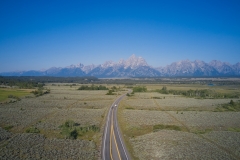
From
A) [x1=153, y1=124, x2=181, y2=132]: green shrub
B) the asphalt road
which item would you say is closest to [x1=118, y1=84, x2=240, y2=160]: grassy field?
[x1=153, y1=124, x2=181, y2=132]: green shrub

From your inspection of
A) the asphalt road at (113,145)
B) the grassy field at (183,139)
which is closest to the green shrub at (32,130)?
the asphalt road at (113,145)

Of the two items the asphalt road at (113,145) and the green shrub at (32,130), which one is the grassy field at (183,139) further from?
the green shrub at (32,130)

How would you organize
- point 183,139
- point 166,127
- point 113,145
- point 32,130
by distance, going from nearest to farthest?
1. point 113,145
2. point 183,139
3. point 32,130
4. point 166,127

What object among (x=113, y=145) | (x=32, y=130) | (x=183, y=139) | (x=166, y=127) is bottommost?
(x=166, y=127)

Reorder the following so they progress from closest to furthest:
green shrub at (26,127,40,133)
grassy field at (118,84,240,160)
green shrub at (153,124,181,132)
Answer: grassy field at (118,84,240,160) → green shrub at (26,127,40,133) → green shrub at (153,124,181,132)

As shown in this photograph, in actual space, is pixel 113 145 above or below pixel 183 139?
above

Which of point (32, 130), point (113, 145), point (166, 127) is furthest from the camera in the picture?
point (166, 127)

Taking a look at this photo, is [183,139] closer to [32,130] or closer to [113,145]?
[113,145]

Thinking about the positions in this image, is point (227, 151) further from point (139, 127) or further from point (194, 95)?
point (194, 95)

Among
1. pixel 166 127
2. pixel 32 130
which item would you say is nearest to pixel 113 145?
pixel 166 127

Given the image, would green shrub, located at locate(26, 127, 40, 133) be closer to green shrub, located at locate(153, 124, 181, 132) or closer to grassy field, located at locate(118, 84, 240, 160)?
grassy field, located at locate(118, 84, 240, 160)

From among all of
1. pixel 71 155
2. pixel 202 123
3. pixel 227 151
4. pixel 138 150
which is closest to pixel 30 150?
pixel 71 155
